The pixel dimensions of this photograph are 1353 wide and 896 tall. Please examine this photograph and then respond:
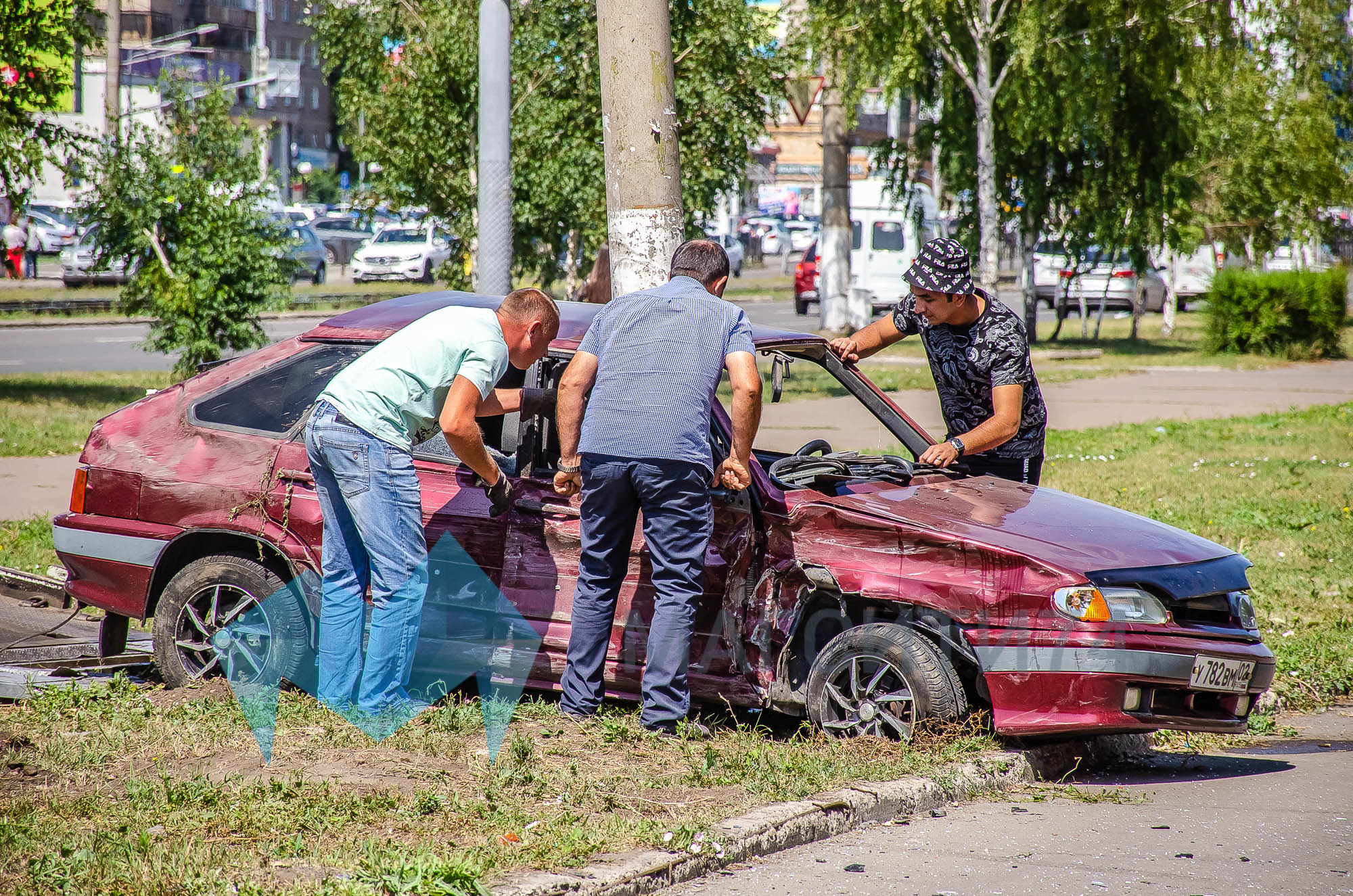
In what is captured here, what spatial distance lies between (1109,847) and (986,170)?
57.1ft

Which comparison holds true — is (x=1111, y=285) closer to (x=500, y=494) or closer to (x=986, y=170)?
(x=986, y=170)

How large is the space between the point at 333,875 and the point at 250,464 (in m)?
2.24

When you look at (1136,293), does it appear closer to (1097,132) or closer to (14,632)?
(1097,132)

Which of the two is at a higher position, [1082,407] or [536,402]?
[536,402]

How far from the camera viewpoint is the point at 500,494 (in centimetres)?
489

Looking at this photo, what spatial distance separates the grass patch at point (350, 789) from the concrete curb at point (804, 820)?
7 centimetres

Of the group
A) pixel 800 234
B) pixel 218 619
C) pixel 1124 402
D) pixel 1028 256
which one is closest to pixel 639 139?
pixel 218 619

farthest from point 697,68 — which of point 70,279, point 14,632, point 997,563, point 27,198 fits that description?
point 70,279

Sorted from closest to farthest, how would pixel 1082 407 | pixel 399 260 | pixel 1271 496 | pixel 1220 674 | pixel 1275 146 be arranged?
pixel 1220 674 < pixel 1271 496 < pixel 1082 407 < pixel 1275 146 < pixel 399 260

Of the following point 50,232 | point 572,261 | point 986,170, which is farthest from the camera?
point 50,232

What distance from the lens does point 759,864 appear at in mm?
3818

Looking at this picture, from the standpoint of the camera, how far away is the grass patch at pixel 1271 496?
21.8 ft

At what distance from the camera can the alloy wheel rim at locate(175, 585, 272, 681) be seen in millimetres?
5191

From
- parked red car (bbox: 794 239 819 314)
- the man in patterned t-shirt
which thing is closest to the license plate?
the man in patterned t-shirt
